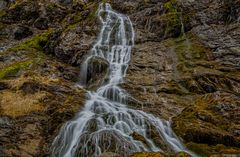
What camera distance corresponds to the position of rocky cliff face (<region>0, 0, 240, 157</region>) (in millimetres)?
18469

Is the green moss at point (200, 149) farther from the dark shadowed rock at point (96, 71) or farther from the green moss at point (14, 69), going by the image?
the green moss at point (14, 69)

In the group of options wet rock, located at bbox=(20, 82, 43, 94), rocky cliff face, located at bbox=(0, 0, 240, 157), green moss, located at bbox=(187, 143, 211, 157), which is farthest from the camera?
wet rock, located at bbox=(20, 82, 43, 94)

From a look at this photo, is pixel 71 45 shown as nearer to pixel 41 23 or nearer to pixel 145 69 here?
pixel 145 69

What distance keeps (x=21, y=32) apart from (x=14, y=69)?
11.8m

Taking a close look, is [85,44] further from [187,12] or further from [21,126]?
[21,126]

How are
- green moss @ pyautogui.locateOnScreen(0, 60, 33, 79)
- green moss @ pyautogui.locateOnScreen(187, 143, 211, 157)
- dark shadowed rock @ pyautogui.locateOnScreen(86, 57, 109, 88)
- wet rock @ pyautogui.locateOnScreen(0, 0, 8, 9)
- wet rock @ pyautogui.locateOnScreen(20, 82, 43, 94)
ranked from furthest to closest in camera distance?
wet rock @ pyautogui.locateOnScreen(0, 0, 8, 9), green moss @ pyautogui.locateOnScreen(0, 60, 33, 79), dark shadowed rock @ pyautogui.locateOnScreen(86, 57, 109, 88), wet rock @ pyautogui.locateOnScreen(20, 82, 43, 94), green moss @ pyautogui.locateOnScreen(187, 143, 211, 157)

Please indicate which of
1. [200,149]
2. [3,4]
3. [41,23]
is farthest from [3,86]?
[3,4]

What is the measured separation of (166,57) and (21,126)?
12.5 metres

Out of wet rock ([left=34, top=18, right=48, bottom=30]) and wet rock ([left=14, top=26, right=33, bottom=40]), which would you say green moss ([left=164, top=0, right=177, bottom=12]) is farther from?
wet rock ([left=14, top=26, right=33, bottom=40])

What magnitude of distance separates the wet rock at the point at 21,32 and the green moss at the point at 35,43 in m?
1.94

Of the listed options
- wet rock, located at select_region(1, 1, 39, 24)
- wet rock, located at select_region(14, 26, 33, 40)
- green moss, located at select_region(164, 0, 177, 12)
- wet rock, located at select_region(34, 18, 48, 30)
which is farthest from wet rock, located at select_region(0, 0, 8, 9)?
green moss, located at select_region(164, 0, 177, 12)

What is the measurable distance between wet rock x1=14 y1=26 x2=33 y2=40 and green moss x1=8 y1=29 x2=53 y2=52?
1.94 meters

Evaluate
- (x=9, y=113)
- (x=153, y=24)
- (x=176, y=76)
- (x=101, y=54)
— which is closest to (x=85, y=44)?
(x=101, y=54)

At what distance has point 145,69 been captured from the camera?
85.8 ft
